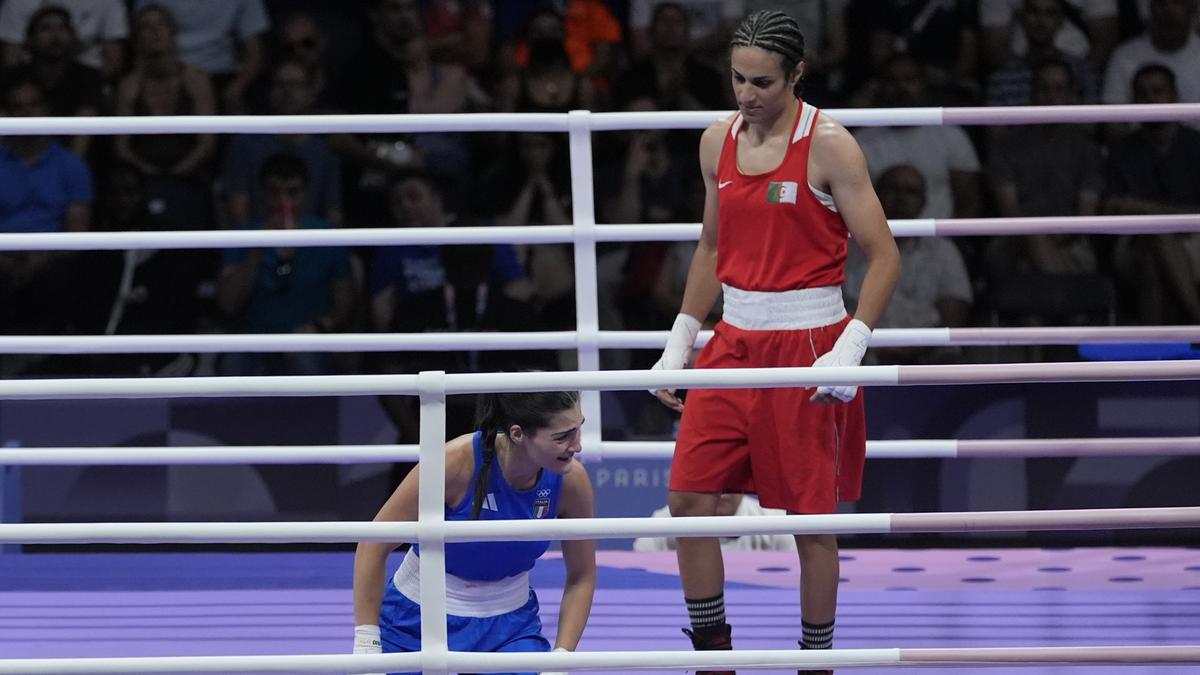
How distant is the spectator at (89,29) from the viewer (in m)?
7.45

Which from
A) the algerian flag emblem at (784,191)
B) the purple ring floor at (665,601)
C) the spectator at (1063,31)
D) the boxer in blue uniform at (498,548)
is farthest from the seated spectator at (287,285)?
the algerian flag emblem at (784,191)

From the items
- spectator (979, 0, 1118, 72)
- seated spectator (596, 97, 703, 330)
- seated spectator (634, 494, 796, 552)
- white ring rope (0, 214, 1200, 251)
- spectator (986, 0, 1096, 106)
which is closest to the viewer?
white ring rope (0, 214, 1200, 251)

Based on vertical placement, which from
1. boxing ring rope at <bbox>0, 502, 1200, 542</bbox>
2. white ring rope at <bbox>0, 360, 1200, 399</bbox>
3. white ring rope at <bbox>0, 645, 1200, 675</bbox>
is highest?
white ring rope at <bbox>0, 360, 1200, 399</bbox>

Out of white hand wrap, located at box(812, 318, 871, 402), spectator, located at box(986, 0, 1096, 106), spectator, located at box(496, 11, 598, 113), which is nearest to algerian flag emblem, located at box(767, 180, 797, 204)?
white hand wrap, located at box(812, 318, 871, 402)

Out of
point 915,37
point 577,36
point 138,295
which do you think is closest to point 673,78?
point 577,36

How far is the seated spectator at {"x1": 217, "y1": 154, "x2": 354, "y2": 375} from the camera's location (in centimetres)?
687

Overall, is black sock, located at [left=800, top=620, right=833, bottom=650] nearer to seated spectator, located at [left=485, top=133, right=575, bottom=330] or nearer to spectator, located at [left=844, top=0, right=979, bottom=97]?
seated spectator, located at [left=485, top=133, right=575, bottom=330]

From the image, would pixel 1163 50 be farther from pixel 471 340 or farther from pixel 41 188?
pixel 41 188

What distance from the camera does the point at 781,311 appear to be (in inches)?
144

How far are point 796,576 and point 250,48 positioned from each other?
3.76 metres

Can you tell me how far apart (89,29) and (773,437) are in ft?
16.1

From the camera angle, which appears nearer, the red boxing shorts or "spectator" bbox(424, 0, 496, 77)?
the red boxing shorts

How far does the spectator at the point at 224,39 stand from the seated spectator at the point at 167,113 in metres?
0.08

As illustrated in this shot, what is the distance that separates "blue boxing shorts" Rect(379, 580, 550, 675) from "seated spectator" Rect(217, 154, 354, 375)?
11.1 feet
